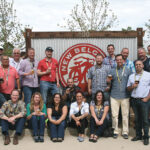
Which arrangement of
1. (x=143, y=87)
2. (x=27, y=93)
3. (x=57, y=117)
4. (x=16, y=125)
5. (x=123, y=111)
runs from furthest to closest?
(x=27, y=93) < (x=57, y=117) < (x=123, y=111) < (x=16, y=125) < (x=143, y=87)

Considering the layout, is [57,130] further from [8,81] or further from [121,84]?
[121,84]

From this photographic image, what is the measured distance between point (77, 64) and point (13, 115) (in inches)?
99.8

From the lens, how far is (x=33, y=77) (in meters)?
5.73

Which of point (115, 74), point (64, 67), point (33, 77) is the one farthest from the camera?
point (64, 67)

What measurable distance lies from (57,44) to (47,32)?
482 mm

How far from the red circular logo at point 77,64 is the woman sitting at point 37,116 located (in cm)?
158

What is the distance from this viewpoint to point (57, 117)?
526 cm

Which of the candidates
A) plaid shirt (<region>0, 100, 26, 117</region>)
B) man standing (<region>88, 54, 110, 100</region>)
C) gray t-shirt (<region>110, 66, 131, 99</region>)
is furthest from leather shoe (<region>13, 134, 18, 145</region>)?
gray t-shirt (<region>110, 66, 131, 99</region>)

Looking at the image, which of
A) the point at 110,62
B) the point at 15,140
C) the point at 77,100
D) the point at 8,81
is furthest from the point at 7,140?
the point at 110,62

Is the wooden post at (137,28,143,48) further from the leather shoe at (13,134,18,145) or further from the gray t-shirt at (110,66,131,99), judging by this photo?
the leather shoe at (13,134,18,145)

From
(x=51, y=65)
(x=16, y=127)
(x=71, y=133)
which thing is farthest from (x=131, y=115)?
(x=16, y=127)

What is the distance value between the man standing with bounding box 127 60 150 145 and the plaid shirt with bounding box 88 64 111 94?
2.35 feet

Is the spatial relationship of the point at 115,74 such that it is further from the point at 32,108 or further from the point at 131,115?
the point at 32,108

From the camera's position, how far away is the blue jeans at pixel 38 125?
16.3 ft
